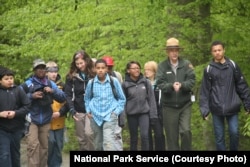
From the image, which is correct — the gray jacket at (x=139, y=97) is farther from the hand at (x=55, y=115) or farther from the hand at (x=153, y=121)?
the hand at (x=55, y=115)

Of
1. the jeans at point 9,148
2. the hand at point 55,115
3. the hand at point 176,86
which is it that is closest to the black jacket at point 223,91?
the hand at point 176,86

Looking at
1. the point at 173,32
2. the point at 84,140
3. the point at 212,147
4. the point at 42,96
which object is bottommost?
the point at 212,147

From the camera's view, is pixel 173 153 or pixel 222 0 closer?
pixel 173 153

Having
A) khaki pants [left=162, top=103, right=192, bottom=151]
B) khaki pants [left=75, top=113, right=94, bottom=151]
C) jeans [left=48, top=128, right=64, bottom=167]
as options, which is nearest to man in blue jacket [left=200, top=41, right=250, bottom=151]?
khaki pants [left=162, top=103, right=192, bottom=151]

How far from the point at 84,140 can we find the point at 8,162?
1.75m

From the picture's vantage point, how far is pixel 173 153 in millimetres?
8102

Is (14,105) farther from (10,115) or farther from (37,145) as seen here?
(37,145)

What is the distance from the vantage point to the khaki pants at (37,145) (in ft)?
33.3

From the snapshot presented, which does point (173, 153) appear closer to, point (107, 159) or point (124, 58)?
point (107, 159)

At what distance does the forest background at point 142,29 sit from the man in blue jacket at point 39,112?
10.5ft

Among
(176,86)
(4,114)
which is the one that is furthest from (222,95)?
(4,114)

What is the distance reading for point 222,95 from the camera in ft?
32.0

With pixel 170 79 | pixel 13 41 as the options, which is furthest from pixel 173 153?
pixel 13 41

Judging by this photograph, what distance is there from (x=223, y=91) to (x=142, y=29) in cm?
423
